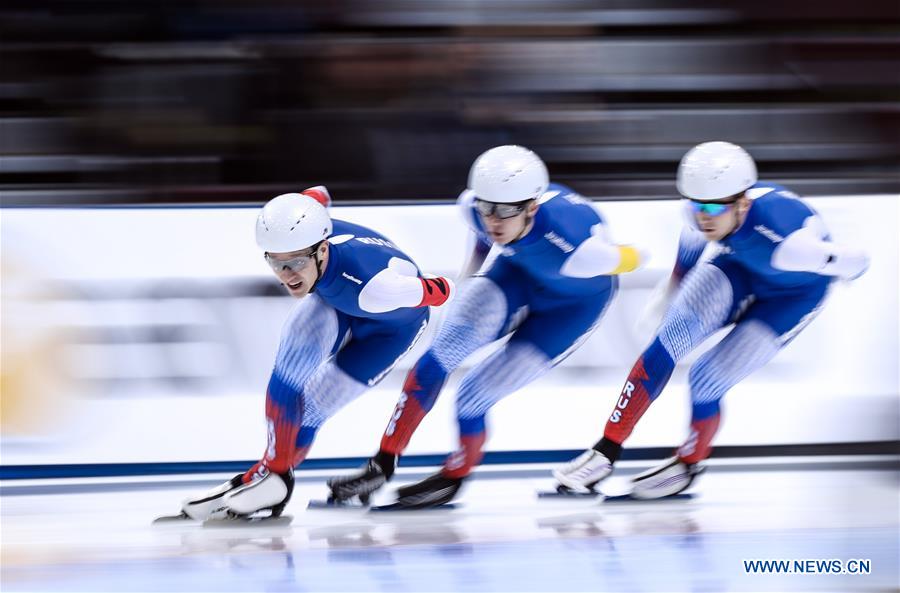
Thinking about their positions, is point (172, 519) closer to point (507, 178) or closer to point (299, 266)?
point (299, 266)

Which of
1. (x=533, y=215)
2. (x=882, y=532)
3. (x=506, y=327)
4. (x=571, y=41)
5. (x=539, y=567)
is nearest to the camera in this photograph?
(x=539, y=567)

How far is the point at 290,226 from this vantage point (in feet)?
11.0

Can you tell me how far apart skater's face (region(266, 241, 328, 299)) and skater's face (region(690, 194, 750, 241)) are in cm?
143

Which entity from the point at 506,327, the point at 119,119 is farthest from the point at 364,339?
the point at 119,119

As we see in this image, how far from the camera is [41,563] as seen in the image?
3158 mm

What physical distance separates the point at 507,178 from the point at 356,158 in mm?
1845

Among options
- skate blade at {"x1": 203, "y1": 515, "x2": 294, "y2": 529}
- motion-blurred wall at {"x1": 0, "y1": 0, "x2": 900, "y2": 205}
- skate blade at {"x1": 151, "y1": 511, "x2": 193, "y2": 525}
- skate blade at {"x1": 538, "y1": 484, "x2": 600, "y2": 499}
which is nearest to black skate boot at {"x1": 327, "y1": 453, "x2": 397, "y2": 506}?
skate blade at {"x1": 203, "y1": 515, "x2": 294, "y2": 529}

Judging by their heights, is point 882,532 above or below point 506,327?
below

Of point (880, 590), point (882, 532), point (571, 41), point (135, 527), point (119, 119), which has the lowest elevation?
point (135, 527)

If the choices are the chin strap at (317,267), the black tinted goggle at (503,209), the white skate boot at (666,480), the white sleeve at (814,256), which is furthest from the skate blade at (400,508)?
the white sleeve at (814,256)

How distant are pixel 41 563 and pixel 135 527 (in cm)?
52

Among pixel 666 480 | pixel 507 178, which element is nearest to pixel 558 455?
pixel 666 480

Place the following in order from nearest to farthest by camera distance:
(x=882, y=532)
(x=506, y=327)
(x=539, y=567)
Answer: (x=539, y=567), (x=882, y=532), (x=506, y=327)

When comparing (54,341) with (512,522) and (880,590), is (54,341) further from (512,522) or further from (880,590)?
(880,590)
